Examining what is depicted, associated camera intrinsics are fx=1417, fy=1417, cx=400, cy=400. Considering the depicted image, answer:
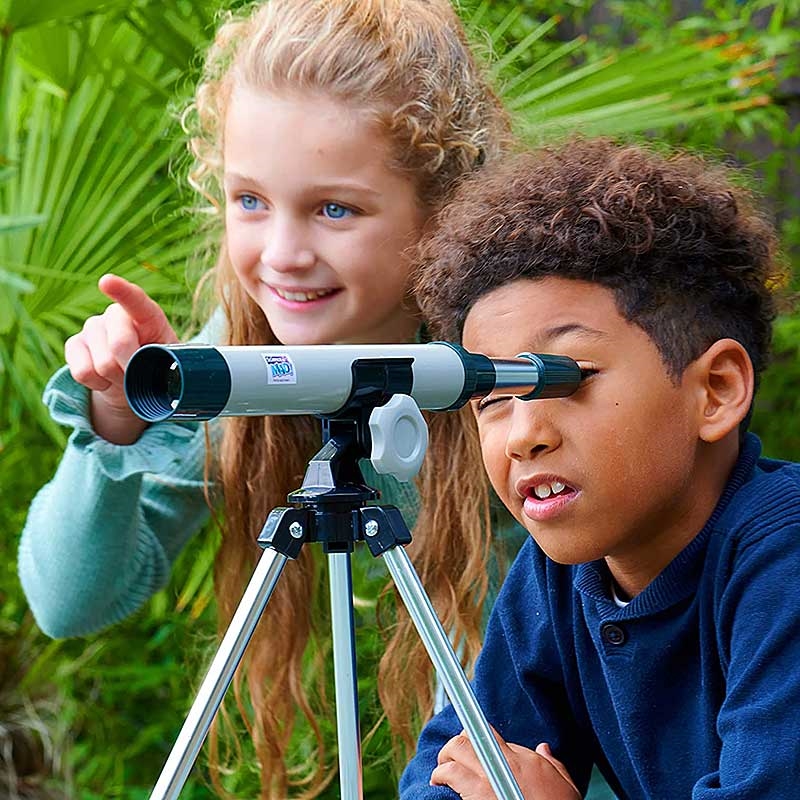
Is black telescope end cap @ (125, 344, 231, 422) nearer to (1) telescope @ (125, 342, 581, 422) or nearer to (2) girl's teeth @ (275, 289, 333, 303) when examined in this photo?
(1) telescope @ (125, 342, 581, 422)

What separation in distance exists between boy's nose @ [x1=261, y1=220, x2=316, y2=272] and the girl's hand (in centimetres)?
17

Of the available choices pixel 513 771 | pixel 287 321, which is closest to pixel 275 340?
pixel 287 321

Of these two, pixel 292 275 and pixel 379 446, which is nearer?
pixel 379 446

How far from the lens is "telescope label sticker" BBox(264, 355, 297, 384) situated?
995 mm

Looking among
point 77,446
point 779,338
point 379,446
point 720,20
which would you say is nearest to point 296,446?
point 77,446

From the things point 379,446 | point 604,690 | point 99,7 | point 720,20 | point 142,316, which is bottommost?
point 604,690

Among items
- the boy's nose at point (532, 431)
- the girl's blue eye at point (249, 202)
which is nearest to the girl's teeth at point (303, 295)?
the girl's blue eye at point (249, 202)

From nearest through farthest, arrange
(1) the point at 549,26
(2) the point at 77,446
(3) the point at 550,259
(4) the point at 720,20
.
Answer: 1. (3) the point at 550,259
2. (2) the point at 77,446
3. (1) the point at 549,26
4. (4) the point at 720,20

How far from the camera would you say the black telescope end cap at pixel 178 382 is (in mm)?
956

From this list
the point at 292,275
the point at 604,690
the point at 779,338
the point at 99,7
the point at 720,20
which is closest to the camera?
the point at 604,690

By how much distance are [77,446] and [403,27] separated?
69 cm

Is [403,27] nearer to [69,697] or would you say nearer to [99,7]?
[99,7]

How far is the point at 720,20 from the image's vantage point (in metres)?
2.98

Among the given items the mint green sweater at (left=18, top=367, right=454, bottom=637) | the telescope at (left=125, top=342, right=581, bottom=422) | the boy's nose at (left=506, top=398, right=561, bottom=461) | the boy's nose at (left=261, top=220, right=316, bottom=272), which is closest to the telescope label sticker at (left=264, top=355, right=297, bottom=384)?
the telescope at (left=125, top=342, right=581, bottom=422)
